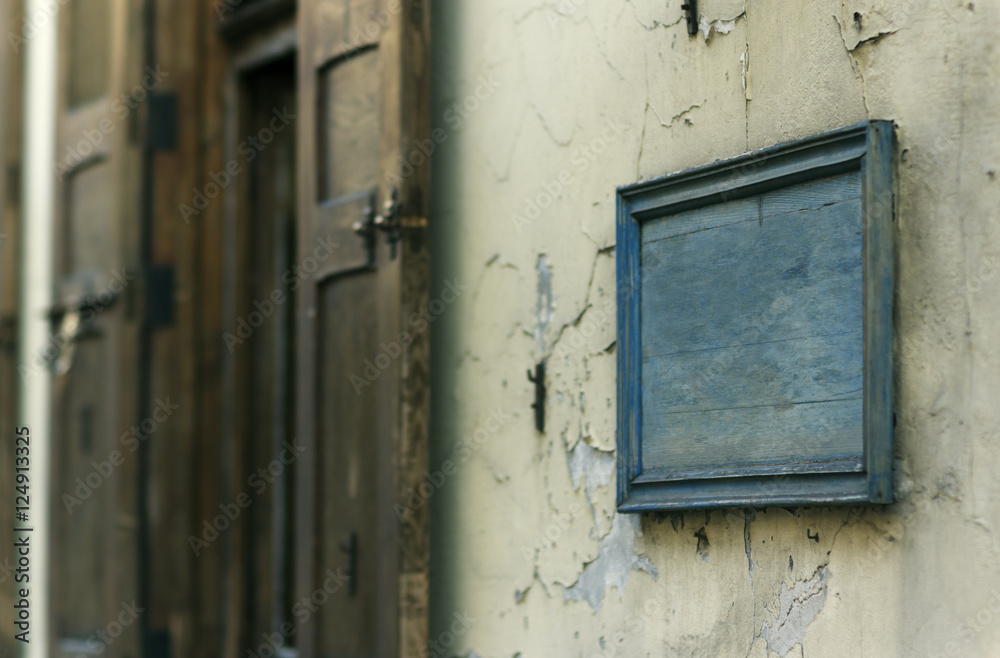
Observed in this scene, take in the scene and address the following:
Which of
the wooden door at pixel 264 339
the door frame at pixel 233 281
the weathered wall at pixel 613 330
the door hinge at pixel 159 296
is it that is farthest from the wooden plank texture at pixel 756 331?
the door hinge at pixel 159 296

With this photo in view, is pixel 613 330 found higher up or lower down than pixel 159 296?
lower down

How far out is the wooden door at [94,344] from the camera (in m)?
4.64

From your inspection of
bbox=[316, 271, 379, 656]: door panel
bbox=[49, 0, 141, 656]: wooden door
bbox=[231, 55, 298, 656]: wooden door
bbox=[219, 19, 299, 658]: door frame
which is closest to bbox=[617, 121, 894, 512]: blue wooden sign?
bbox=[316, 271, 379, 656]: door panel

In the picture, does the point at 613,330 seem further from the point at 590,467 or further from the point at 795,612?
the point at 795,612

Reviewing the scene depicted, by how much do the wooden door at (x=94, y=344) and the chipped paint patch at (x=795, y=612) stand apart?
2.94 metres

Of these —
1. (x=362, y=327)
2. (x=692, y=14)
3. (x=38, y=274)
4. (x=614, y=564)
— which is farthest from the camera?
(x=38, y=274)

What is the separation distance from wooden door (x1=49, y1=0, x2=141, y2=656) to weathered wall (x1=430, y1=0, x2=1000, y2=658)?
1797 millimetres

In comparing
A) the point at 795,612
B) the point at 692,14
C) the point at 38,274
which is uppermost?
the point at 692,14

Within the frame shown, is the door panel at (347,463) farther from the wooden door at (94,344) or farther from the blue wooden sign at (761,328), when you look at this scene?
the wooden door at (94,344)

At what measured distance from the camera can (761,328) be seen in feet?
7.44

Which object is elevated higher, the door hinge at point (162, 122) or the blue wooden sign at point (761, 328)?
the door hinge at point (162, 122)

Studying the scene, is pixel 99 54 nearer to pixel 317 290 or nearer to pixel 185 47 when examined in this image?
pixel 185 47

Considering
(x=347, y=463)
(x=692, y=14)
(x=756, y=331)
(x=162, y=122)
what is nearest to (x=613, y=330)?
(x=756, y=331)

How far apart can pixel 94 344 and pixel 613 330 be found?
2900 mm
